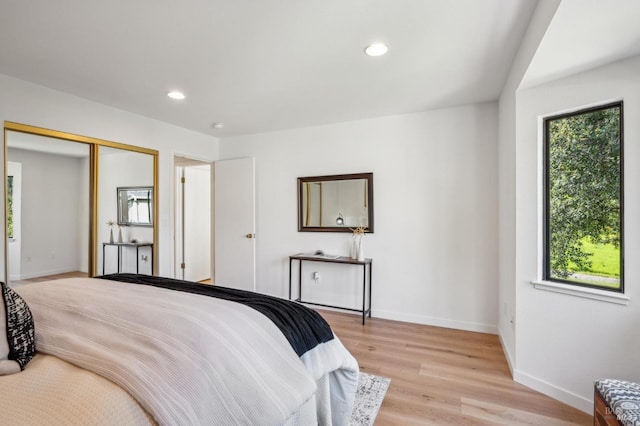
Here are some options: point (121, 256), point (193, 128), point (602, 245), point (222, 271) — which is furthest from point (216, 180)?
point (602, 245)

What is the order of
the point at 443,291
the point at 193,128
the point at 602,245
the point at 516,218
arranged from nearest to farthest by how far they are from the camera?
the point at 602,245 → the point at 516,218 → the point at 443,291 → the point at 193,128

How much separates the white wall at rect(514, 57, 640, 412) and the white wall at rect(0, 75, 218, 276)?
311 centimetres

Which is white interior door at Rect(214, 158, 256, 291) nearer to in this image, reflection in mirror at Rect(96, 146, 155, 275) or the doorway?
the doorway

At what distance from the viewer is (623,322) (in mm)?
1837

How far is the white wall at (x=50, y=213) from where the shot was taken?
2.76 m

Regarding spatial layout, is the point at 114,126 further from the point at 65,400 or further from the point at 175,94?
the point at 65,400

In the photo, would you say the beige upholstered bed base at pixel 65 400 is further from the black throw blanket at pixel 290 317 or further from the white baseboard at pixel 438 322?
the white baseboard at pixel 438 322

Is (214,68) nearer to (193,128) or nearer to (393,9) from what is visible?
(393,9)

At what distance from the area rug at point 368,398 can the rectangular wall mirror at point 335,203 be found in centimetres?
174

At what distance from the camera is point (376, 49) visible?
7.09 ft

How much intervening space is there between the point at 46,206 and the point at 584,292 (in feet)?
14.2

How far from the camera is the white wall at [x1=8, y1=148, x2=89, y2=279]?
2.76m

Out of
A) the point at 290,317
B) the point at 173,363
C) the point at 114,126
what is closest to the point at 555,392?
the point at 290,317

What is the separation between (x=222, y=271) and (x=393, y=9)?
391cm
